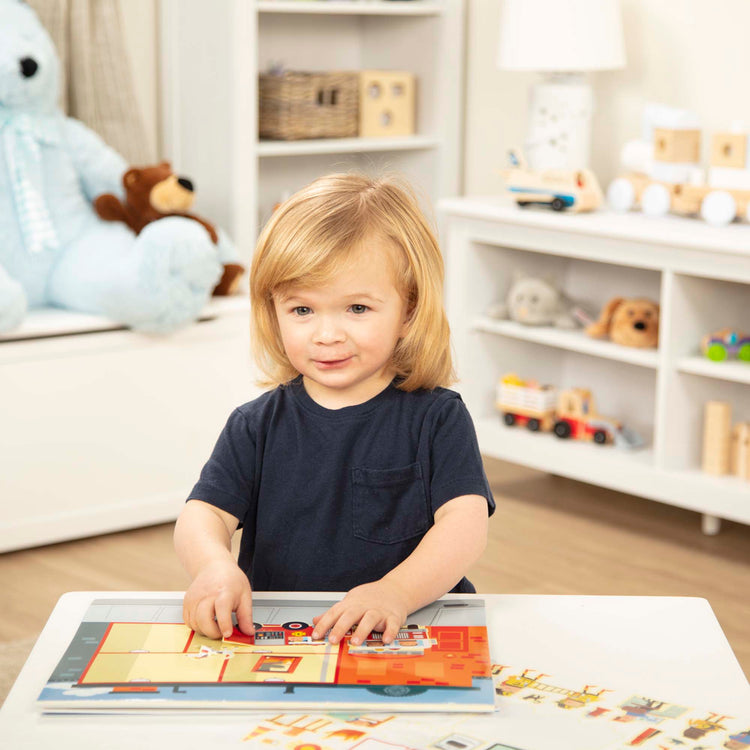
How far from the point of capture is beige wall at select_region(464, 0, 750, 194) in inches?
101

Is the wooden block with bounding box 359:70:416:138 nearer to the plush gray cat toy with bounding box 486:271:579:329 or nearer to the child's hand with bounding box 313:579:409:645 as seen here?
the plush gray cat toy with bounding box 486:271:579:329

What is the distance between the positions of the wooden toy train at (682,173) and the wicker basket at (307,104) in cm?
75

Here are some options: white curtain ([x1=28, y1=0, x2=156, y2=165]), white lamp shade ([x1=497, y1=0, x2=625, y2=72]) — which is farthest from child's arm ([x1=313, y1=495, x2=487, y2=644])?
white curtain ([x1=28, y1=0, x2=156, y2=165])

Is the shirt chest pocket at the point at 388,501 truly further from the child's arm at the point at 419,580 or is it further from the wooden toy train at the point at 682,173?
the wooden toy train at the point at 682,173

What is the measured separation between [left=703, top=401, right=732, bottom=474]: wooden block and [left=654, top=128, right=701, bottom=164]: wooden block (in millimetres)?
544

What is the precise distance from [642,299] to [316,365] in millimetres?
1729

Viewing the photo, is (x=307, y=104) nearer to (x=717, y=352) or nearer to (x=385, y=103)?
(x=385, y=103)

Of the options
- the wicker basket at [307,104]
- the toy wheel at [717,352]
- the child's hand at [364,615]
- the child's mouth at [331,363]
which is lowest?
the toy wheel at [717,352]

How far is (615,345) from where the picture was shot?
253 centimetres

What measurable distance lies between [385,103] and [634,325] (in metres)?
0.99

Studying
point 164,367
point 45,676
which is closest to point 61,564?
point 164,367

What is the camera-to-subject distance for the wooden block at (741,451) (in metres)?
2.36

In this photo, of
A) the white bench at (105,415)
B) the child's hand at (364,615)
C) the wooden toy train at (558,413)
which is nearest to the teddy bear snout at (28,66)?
the white bench at (105,415)

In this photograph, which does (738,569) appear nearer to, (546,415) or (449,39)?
(546,415)
